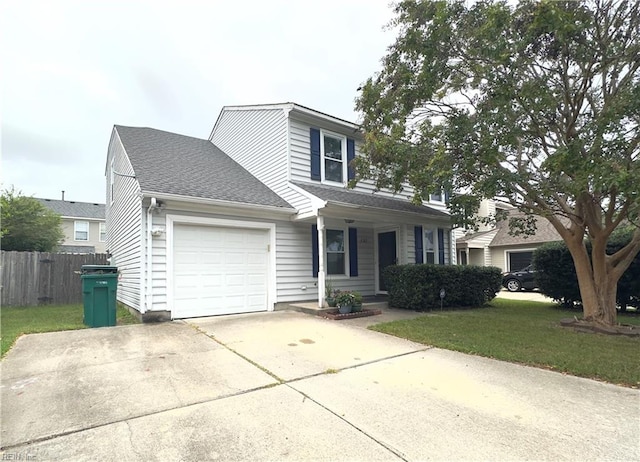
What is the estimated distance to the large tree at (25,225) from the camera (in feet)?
61.0

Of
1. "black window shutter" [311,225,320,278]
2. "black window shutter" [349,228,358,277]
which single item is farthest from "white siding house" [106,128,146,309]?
"black window shutter" [349,228,358,277]

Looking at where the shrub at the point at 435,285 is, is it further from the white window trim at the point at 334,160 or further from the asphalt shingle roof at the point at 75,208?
the asphalt shingle roof at the point at 75,208

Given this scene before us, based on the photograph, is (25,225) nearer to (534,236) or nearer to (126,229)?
(126,229)

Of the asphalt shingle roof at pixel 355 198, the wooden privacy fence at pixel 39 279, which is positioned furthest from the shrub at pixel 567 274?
the wooden privacy fence at pixel 39 279

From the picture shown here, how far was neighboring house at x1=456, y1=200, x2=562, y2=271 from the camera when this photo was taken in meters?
20.2

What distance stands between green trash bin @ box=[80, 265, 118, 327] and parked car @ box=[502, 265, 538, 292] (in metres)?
16.3

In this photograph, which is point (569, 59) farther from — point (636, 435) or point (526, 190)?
point (636, 435)

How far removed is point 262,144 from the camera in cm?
1098

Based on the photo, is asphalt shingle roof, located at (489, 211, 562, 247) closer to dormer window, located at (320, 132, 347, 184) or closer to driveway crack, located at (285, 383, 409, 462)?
dormer window, located at (320, 132, 347, 184)

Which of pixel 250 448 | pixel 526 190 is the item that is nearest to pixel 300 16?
pixel 526 190

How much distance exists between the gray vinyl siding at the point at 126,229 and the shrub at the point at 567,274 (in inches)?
446

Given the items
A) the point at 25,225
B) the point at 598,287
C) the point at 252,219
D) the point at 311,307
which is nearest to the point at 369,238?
the point at 311,307

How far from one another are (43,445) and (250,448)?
5.15 feet

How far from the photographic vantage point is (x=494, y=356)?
510 centimetres
